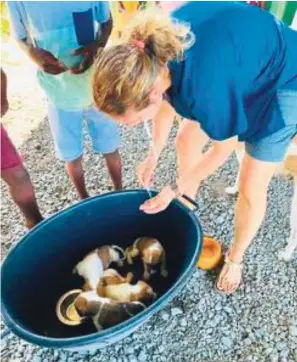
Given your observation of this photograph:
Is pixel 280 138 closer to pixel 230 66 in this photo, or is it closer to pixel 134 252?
pixel 230 66

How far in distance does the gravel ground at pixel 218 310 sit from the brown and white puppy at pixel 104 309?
0.40 ft

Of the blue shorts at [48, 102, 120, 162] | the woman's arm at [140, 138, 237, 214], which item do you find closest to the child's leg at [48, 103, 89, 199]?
the blue shorts at [48, 102, 120, 162]

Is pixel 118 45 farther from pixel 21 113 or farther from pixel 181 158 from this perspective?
pixel 21 113

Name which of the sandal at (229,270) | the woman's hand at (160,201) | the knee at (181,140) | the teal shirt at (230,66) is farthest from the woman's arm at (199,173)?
the sandal at (229,270)

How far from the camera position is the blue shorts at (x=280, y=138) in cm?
107

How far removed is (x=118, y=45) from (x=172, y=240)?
707 millimetres

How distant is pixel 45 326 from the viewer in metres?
1.35

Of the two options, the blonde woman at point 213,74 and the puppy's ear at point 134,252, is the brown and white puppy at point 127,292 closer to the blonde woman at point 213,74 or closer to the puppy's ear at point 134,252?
the puppy's ear at point 134,252

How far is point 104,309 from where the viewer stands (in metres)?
1.27

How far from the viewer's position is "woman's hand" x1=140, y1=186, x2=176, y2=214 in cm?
126

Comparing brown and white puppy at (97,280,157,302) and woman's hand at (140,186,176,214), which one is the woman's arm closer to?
woman's hand at (140,186,176,214)

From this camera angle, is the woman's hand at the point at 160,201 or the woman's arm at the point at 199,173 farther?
the woman's hand at the point at 160,201

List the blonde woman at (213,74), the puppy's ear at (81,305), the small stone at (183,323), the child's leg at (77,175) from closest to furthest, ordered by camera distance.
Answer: the blonde woman at (213,74) < the puppy's ear at (81,305) < the small stone at (183,323) < the child's leg at (77,175)

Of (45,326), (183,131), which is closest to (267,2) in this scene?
(183,131)
